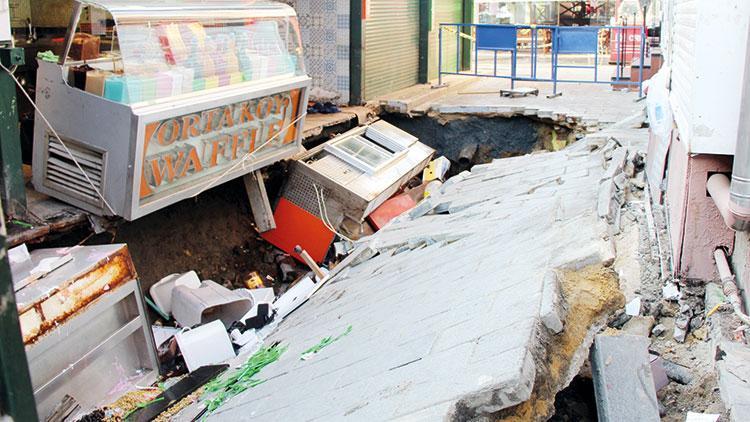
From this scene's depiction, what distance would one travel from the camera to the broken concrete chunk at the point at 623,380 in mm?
3135

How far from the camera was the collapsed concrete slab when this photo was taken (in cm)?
285

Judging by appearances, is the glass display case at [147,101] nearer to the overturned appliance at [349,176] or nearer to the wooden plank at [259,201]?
the wooden plank at [259,201]

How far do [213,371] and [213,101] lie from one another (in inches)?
104

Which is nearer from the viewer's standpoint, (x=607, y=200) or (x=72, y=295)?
(x=607, y=200)

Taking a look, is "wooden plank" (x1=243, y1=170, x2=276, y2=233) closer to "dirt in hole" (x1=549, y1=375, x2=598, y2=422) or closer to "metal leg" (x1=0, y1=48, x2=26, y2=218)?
"metal leg" (x1=0, y1=48, x2=26, y2=218)

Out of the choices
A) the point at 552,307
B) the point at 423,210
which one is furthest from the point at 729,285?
the point at 423,210

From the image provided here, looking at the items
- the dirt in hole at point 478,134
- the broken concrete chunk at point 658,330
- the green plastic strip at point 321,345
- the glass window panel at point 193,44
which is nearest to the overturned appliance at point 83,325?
the glass window panel at point 193,44

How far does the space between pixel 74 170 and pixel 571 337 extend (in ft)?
17.5

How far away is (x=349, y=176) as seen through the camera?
10.2 m

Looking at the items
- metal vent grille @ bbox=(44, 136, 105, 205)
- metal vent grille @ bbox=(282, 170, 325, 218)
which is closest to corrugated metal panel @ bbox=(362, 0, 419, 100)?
metal vent grille @ bbox=(282, 170, 325, 218)

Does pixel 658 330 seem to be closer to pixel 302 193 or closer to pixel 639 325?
pixel 639 325

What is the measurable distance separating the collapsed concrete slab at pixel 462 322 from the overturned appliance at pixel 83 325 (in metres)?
1.26

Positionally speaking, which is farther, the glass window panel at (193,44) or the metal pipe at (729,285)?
the glass window panel at (193,44)

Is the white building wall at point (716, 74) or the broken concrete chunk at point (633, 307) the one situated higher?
the white building wall at point (716, 74)
